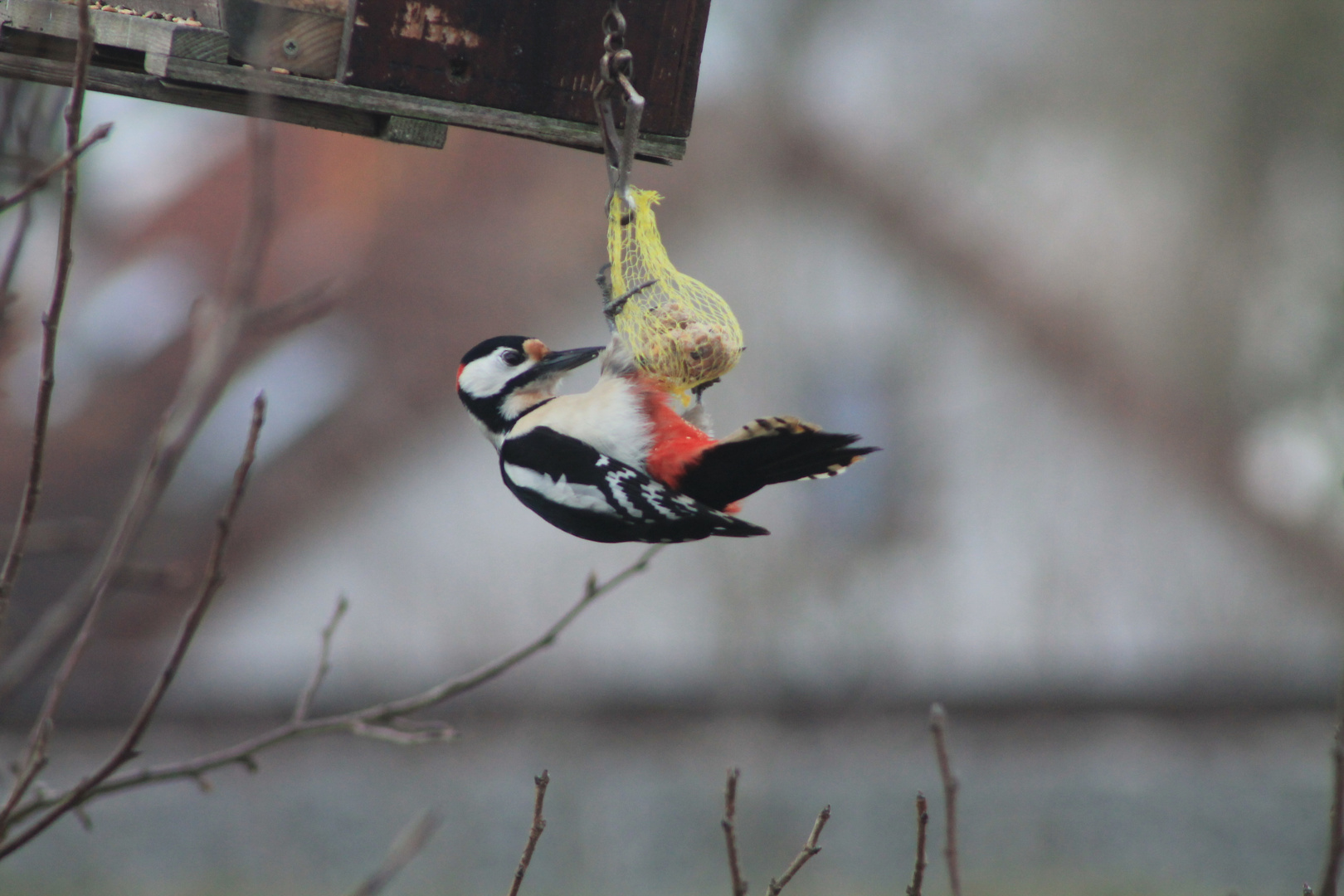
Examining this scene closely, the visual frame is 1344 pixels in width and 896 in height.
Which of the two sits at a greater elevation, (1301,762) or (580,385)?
(580,385)

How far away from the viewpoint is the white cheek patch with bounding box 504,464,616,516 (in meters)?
2.22

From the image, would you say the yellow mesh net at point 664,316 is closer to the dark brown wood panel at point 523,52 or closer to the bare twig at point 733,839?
the dark brown wood panel at point 523,52

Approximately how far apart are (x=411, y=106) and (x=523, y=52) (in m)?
0.23

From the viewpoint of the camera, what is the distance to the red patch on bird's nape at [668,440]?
2.25 meters

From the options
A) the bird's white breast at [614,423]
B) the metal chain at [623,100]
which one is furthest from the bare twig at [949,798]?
the metal chain at [623,100]

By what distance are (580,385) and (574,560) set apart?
2.77 m

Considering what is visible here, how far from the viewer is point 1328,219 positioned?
364 inches

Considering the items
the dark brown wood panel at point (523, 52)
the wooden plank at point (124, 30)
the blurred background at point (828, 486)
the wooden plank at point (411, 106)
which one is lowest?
the blurred background at point (828, 486)

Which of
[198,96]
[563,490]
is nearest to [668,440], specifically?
[563,490]

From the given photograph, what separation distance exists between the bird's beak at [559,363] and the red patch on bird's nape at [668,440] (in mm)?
166

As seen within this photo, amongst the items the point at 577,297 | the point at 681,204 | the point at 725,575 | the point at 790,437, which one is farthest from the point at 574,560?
the point at 790,437

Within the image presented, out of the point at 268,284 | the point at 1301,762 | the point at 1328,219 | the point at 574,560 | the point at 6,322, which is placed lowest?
the point at 1301,762

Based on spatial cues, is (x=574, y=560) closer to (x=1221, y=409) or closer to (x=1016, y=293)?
(x=1016, y=293)

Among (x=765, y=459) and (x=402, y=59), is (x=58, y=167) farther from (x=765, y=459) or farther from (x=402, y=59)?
(x=765, y=459)
